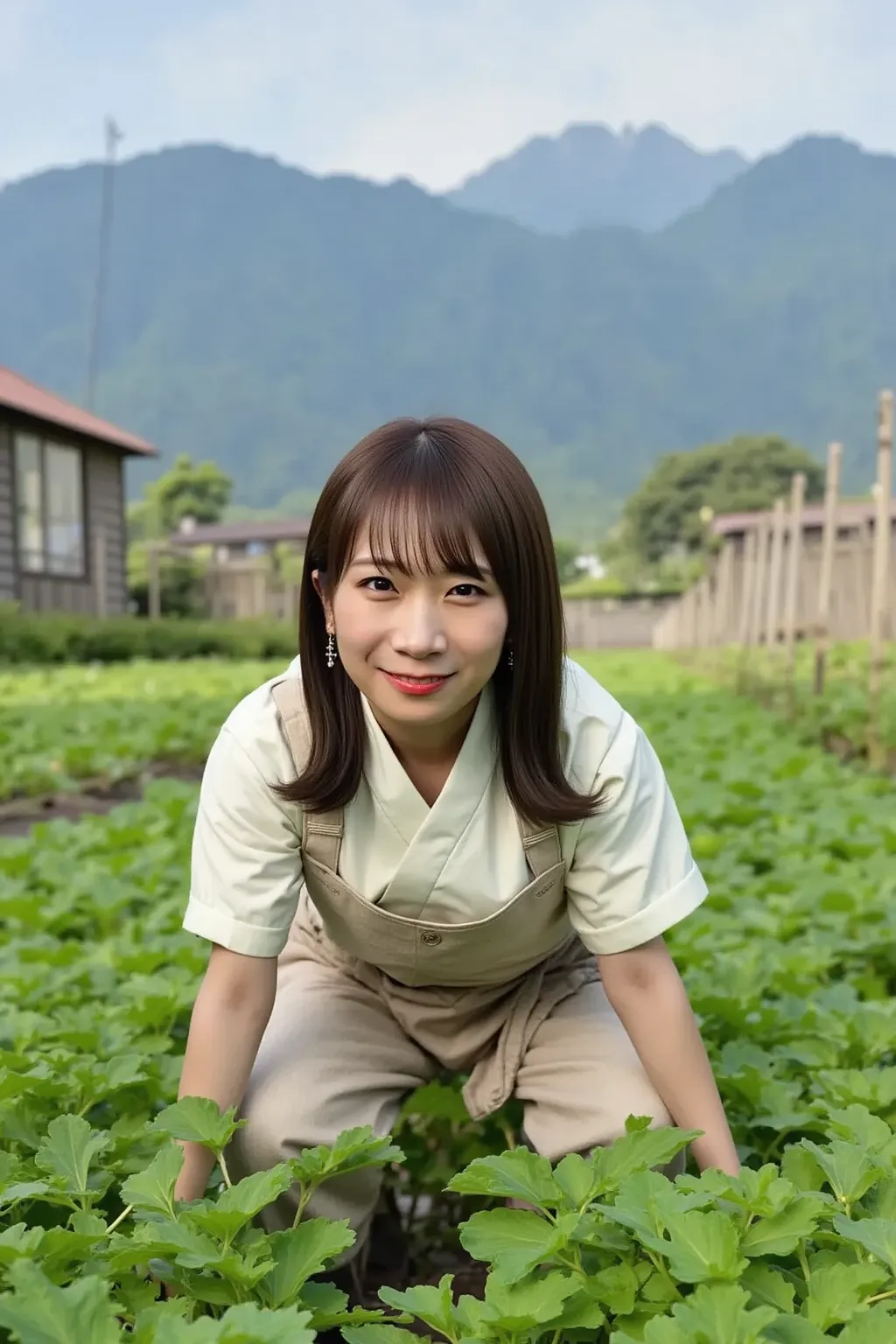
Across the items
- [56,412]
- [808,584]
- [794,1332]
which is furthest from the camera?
[808,584]

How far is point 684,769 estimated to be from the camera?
581 cm

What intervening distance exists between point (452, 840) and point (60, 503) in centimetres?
1592

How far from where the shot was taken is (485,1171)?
1.26 meters

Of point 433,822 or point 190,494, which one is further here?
point 190,494

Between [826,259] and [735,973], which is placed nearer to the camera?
[735,973]

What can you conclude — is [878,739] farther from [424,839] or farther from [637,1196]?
[637,1196]

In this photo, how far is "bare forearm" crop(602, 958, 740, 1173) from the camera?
166 centimetres

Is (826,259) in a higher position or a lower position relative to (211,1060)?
higher

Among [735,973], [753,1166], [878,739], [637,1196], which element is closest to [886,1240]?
[637,1196]

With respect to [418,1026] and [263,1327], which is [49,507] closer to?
[418,1026]

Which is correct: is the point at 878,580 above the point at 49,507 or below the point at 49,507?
below

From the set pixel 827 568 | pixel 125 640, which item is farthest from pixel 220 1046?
pixel 125 640

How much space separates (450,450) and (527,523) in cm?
13

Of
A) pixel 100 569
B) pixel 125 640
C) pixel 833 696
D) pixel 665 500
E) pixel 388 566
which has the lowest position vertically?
pixel 125 640
